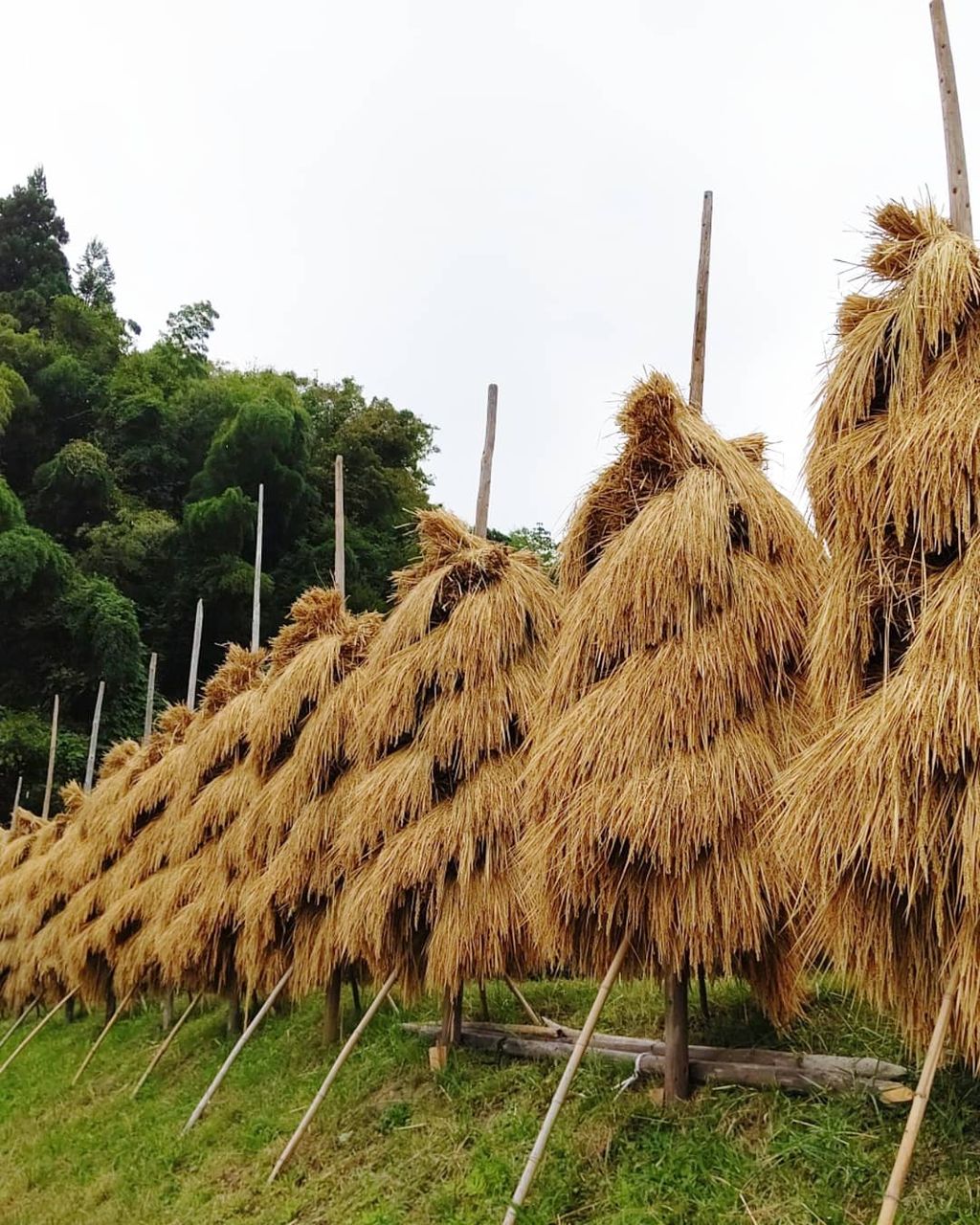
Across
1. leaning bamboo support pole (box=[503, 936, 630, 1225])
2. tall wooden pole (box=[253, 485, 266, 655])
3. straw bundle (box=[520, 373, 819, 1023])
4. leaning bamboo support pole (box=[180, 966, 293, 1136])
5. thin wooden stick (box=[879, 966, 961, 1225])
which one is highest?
tall wooden pole (box=[253, 485, 266, 655])

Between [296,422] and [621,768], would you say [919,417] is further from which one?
[296,422]

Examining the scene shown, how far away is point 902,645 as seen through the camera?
333 cm

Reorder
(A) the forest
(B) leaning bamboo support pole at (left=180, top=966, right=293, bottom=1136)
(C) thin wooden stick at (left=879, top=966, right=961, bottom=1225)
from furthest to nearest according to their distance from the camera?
(A) the forest → (B) leaning bamboo support pole at (left=180, top=966, right=293, bottom=1136) → (C) thin wooden stick at (left=879, top=966, right=961, bottom=1225)

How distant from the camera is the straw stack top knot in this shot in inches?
433

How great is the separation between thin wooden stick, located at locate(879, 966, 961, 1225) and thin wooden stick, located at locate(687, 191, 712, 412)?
3242 millimetres

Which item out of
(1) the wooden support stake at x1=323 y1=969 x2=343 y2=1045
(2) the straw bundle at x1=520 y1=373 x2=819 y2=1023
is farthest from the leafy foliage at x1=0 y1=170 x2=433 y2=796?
(2) the straw bundle at x1=520 y1=373 x2=819 y2=1023

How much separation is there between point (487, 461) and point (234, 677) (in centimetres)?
497

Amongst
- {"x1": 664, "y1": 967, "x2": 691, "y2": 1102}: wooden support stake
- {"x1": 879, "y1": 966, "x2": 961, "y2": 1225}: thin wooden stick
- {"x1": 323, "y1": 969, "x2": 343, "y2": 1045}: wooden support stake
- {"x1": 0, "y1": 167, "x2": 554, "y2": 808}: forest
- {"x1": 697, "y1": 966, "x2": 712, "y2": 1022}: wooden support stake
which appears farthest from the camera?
{"x1": 0, "y1": 167, "x2": 554, "y2": 808}: forest

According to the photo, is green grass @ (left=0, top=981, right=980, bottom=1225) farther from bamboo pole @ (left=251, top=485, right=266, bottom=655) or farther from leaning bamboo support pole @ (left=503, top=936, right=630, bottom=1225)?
bamboo pole @ (left=251, top=485, right=266, bottom=655)

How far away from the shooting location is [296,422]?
2823 cm

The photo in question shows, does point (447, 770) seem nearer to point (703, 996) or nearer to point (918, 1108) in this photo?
point (703, 996)

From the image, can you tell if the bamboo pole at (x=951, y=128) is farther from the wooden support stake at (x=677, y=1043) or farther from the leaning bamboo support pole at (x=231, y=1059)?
the leaning bamboo support pole at (x=231, y=1059)

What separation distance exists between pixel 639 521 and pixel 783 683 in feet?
3.16

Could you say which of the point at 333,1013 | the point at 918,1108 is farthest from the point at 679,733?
the point at 333,1013
